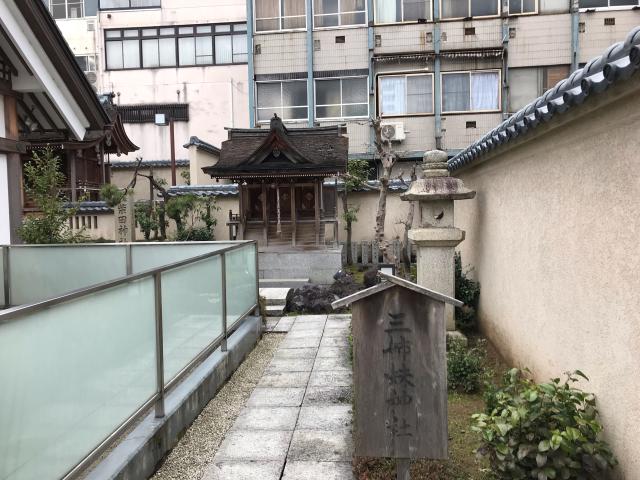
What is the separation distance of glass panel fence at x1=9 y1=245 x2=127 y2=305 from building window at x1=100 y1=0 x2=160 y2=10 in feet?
86.0

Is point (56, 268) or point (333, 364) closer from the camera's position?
point (333, 364)

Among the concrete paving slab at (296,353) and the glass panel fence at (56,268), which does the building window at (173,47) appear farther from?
the concrete paving slab at (296,353)

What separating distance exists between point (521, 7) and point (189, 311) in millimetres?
21559

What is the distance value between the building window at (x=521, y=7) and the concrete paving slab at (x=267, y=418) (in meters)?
21.5

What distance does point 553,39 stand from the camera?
21641 mm

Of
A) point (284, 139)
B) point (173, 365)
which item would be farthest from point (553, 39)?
point (173, 365)

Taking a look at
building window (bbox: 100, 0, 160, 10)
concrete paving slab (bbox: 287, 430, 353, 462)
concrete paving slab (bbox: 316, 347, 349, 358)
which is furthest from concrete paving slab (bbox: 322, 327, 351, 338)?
building window (bbox: 100, 0, 160, 10)

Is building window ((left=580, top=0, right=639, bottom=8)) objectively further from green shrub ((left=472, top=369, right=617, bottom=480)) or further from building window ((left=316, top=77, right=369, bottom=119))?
green shrub ((left=472, top=369, right=617, bottom=480))

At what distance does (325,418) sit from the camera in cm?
544

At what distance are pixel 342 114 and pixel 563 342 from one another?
19.6 meters

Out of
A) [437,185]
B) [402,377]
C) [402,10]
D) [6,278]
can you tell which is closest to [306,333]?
[437,185]

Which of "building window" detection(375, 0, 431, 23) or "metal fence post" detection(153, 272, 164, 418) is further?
"building window" detection(375, 0, 431, 23)

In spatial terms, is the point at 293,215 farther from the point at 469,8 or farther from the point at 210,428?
the point at 469,8

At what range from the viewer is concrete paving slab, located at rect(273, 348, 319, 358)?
795 centimetres
